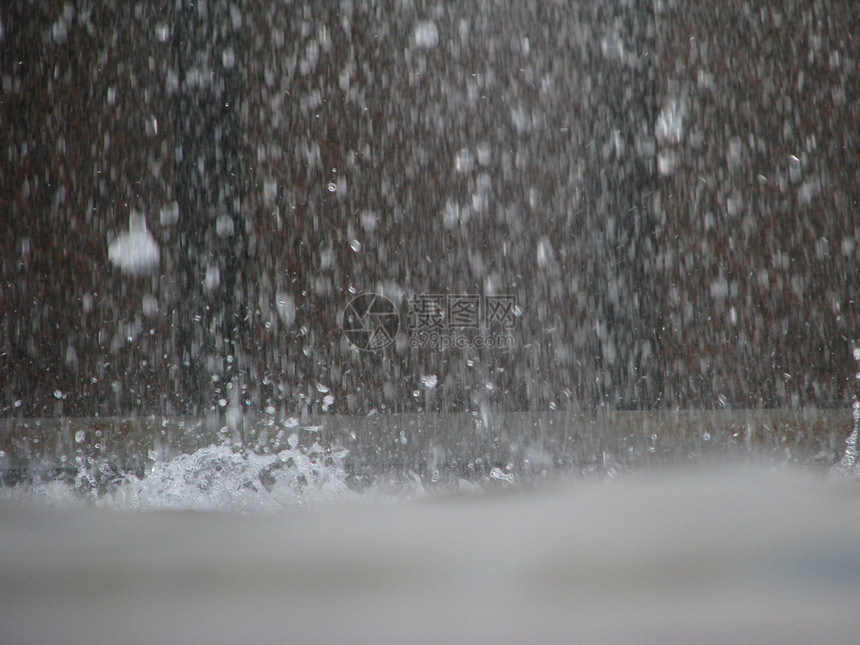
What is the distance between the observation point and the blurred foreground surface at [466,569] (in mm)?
1204

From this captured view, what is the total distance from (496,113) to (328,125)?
59cm

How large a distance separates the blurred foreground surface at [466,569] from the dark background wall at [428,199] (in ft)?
1.34

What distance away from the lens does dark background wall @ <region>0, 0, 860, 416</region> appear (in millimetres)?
2172

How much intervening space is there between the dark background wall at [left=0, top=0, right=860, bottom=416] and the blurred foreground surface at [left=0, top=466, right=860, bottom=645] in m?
0.41

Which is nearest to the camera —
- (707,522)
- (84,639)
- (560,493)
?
(84,639)

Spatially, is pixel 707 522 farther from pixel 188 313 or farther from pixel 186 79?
pixel 186 79

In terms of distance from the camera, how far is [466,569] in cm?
149

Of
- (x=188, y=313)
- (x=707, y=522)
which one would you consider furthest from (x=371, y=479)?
(x=707, y=522)

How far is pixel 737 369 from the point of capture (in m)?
2.18

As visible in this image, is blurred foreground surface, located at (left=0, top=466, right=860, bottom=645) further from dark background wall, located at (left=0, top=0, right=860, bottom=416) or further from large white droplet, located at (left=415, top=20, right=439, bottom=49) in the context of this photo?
large white droplet, located at (left=415, top=20, right=439, bottom=49)

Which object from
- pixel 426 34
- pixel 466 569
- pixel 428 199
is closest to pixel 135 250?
pixel 428 199

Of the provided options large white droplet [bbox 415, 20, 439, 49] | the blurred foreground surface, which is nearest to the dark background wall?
large white droplet [bbox 415, 20, 439, 49]

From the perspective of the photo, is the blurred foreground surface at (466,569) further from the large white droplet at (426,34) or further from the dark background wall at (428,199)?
the large white droplet at (426,34)

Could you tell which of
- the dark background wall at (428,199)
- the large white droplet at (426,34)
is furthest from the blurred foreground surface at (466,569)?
the large white droplet at (426,34)
